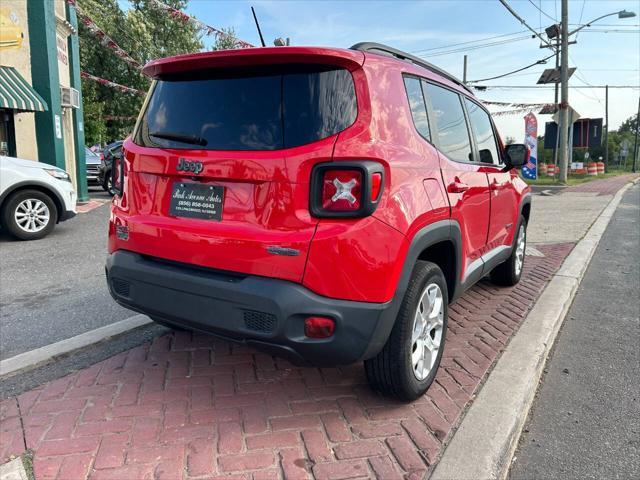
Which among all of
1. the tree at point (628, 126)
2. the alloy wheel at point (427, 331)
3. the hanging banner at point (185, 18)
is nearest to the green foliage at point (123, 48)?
the hanging banner at point (185, 18)

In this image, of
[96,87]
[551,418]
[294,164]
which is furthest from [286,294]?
[96,87]

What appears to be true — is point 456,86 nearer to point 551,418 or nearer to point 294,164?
point 294,164

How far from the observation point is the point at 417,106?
9.38ft

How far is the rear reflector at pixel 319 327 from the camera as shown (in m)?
2.27

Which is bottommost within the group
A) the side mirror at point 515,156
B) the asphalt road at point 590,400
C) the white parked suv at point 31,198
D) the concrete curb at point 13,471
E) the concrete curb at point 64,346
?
the asphalt road at point 590,400

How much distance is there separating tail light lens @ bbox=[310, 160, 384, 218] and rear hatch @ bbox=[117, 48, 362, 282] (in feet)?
0.16

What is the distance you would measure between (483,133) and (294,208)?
2.52 m

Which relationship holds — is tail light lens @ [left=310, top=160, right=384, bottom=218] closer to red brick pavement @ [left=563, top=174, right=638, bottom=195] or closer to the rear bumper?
the rear bumper

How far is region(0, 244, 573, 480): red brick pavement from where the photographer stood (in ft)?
7.36

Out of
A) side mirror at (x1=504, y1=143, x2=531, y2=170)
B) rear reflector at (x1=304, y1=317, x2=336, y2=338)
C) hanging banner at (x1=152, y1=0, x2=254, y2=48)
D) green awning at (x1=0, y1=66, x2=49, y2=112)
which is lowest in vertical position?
rear reflector at (x1=304, y1=317, x2=336, y2=338)

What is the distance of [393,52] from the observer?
2934mm

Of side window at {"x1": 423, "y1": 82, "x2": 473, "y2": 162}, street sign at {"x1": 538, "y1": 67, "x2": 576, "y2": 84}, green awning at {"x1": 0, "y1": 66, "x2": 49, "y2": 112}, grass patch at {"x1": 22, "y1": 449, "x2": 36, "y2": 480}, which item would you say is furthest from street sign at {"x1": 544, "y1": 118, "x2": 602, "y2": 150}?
grass patch at {"x1": 22, "y1": 449, "x2": 36, "y2": 480}

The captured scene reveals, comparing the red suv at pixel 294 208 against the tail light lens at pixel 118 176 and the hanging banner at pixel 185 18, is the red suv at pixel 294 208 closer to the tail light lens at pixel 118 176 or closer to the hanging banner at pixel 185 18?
the tail light lens at pixel 118 176

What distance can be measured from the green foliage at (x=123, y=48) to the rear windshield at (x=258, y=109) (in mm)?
25583
